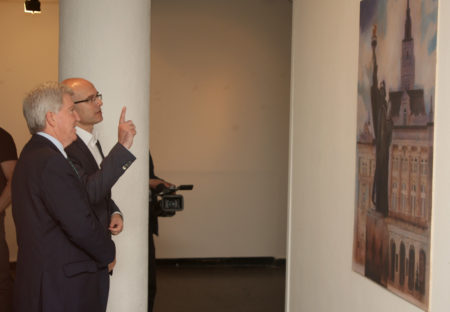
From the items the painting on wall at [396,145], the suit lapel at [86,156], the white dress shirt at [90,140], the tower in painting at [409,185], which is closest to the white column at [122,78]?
the white dress shirt at [90,140]

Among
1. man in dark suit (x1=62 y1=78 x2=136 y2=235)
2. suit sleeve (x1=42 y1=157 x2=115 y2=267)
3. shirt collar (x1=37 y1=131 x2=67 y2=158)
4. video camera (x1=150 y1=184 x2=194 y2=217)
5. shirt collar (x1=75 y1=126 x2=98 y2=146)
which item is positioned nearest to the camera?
suit sleeve (x1=42 y1=157 x2=115 y2=267)

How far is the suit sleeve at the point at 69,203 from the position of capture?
2.44 metres

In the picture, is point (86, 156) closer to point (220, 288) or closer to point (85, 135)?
point (85, 135)

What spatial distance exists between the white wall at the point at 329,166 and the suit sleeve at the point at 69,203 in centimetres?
136

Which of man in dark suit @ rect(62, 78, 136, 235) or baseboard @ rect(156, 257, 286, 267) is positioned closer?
man in dark suit @ rect(62, 78, 136, 235)

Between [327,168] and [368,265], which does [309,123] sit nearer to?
[327,168]

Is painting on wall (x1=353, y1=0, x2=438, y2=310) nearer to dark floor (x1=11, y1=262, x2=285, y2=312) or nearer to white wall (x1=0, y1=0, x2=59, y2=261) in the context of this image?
dark floor (x1=11, y1=262, x2=285, y2=312)

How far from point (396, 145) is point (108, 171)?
52.3 inches

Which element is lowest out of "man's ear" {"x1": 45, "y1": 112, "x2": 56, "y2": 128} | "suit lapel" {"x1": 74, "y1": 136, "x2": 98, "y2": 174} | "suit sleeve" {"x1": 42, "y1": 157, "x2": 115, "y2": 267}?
"suit sleeve" {"x1": 42, "y1": 157, "x2": 115, "y2": 267}

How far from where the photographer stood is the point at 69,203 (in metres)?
2.46

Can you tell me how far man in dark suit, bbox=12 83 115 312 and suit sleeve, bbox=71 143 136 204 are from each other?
26 cm

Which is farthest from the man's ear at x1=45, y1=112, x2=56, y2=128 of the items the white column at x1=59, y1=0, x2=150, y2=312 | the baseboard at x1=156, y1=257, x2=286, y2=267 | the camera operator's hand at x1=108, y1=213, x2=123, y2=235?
the baseboard at x1=156, y1=257, x2=286, y2=267

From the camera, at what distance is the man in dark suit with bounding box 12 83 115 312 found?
246cm

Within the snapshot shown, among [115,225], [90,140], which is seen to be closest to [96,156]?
[90,140]
